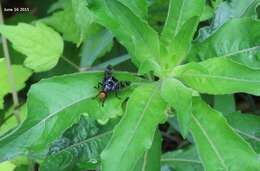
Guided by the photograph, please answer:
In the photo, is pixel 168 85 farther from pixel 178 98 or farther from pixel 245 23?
pixel 245 23

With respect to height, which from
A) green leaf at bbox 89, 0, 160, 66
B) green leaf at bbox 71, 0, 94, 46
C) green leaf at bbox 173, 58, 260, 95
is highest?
green leaf at bbox 71, 0, 94, 46

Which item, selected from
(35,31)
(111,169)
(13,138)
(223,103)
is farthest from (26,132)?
(223,103)

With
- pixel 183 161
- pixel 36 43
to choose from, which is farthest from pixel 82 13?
pixel 183 161

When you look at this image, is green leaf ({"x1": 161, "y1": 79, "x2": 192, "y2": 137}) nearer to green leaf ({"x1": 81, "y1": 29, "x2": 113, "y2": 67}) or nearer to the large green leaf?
the large green leaf

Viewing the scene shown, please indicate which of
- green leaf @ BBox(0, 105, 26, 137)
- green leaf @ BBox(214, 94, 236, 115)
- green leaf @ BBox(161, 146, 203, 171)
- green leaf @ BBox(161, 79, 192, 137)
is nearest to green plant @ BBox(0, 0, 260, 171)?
green leaf @ BBox(161, 79, 192, 137)

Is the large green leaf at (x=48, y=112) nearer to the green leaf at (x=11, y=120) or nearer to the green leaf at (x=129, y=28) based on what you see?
the green leaf at (x=129, y=28)

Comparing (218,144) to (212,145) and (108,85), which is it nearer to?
(212,145)
